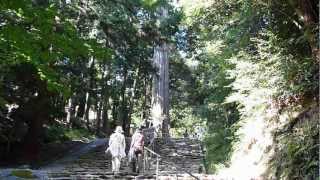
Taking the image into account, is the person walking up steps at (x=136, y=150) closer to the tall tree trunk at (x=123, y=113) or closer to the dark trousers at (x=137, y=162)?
the dark trousers at (x=137, y=162)

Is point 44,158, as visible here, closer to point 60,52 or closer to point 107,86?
point 107,86

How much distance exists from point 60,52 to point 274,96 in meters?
6.18

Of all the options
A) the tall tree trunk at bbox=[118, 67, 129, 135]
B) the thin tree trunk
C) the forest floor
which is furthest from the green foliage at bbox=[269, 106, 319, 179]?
the tall tree trunk at bbox=[118, 67, 129, 135]

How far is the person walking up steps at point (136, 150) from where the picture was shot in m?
13.5

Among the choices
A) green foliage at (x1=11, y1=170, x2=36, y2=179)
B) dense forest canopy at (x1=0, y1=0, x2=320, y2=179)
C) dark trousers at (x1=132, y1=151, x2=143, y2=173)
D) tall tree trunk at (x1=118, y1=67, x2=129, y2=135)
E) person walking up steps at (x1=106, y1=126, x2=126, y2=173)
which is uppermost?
tall tree trunk at (x1=118, y1=67, x2=129, y2=135)

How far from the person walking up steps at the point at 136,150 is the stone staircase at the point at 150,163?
11.0 inches

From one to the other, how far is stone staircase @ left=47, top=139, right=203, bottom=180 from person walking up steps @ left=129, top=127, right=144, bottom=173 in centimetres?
28

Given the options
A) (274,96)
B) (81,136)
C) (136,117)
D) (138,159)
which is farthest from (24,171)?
(136,117)

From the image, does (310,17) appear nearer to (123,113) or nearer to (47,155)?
(47,155)

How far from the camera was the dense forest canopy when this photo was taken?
548cm

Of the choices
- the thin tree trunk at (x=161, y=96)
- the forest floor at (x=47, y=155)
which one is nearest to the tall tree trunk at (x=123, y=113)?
the thin tree trunk at (x=161, y=96)

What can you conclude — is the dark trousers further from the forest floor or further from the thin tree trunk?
the thin tree trunk

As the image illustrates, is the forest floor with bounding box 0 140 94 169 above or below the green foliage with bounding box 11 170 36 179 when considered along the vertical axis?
above

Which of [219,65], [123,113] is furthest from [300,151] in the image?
[123,113]
